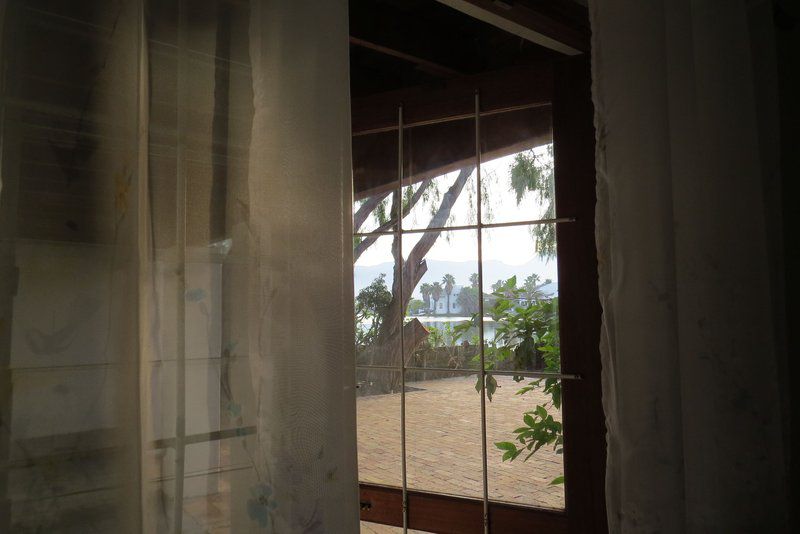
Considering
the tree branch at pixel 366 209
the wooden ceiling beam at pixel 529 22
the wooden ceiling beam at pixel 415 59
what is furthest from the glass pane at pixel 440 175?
the wooden ceiling beam at pixel 529 22

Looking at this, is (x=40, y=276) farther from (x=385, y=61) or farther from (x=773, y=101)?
(x=385, y=61)

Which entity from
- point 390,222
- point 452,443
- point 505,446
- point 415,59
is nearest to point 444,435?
point 452,443

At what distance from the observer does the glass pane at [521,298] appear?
5.94 ft

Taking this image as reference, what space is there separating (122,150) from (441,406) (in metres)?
1.40

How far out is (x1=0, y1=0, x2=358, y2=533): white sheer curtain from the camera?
0.70m

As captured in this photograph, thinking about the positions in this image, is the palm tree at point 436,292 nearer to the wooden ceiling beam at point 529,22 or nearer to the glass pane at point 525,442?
the glass pane at point 525,442

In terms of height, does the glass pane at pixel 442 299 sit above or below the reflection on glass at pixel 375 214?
below

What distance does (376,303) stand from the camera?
2.02 m

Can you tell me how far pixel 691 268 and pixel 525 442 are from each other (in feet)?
4.11

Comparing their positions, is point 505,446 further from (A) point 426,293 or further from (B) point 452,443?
(A) point 426,293

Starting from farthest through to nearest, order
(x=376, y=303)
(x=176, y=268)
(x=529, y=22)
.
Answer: (x=376, y=303)
(x=529, y=22)
(x=176, y=268)

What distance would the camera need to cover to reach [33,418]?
0.69 meters

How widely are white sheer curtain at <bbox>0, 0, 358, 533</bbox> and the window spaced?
3.42 ft

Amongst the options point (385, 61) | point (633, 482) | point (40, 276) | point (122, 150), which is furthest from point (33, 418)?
point (385, 61)
